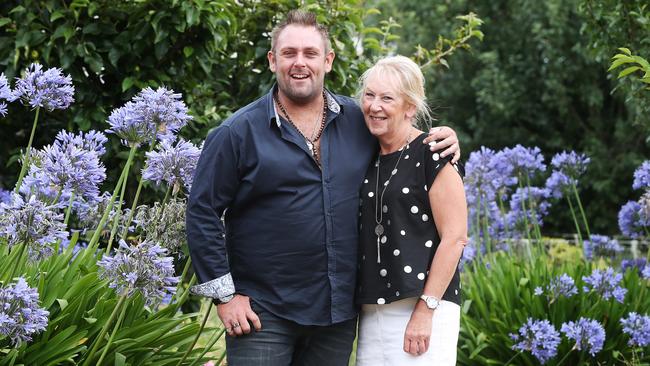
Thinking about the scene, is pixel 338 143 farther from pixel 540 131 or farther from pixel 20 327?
pixel 540 131

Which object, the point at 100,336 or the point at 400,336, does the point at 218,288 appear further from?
the point at 400,336

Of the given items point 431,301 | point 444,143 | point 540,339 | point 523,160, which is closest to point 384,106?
point 444,143

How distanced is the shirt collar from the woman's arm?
591mm

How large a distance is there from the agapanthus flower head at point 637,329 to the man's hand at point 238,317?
2.85 meters

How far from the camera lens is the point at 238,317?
3.28 meters

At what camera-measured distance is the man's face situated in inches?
135

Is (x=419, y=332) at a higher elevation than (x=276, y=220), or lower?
lower

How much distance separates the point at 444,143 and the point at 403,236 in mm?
407

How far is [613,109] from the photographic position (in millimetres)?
21203

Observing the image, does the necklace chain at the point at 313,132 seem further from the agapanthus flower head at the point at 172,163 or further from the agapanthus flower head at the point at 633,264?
the agapanthus flower head at the point at 633,264

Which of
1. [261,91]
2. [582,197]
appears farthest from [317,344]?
[582,197]

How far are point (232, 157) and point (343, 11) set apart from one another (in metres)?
2.70

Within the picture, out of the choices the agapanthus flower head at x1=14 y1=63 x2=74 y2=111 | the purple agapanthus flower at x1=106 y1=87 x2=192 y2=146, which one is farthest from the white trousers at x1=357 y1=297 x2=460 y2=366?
the agapanthus flower head at x1=14 y1=63 x2=74 y2=111

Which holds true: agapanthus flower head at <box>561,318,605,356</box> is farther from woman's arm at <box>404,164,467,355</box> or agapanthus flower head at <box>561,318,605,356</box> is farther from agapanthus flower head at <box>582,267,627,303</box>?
woman's arm at <box>404,164,467,355</box>
